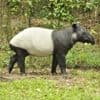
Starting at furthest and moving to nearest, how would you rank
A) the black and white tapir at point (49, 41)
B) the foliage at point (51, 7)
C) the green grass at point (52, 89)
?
1. the foliage at point (51, 7)
2. the black and white tapir at point (49, 41)
3. the green grass at point (52, 89)

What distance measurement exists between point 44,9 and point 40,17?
39cm

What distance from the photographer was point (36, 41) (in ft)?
37.9

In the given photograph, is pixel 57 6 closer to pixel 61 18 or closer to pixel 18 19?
pixel 61 18

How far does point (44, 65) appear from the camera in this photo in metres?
14.1

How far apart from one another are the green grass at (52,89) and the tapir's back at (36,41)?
71 cm

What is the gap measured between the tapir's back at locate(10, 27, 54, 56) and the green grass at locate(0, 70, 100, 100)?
0.71 metres

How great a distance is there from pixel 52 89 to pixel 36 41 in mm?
1985

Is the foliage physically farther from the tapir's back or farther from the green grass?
the green grass

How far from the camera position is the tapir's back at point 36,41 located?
11.5 meters

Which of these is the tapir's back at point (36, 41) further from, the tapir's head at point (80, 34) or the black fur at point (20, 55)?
the tapir's head at point (80, 34)

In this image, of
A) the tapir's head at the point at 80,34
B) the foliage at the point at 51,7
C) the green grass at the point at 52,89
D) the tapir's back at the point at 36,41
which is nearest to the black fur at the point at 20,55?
the tapir's back at the point at 36,41

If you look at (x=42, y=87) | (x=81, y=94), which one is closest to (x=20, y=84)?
(x=42, y=87)

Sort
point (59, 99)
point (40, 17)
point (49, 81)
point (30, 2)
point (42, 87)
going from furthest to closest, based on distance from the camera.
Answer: point (40, 17) < point (30, 2) < point (49, 81) < point (42, 87) < point (59, 99)

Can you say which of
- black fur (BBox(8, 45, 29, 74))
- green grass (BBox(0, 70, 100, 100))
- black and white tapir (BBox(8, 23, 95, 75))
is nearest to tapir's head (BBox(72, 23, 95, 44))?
black and white tapir (BBox(8, 23, 95, 75))
